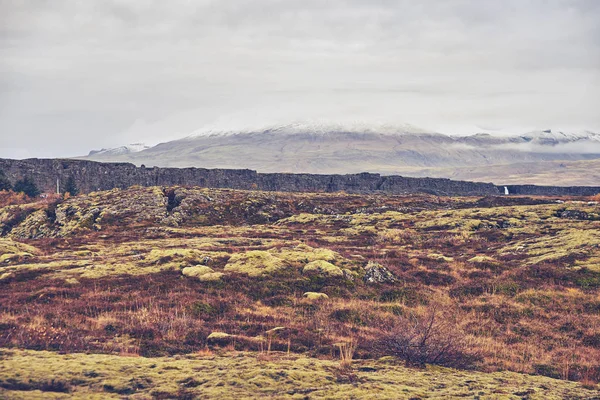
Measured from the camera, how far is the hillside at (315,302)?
13.5 metres

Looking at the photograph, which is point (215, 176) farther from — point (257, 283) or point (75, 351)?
point (75, 351)

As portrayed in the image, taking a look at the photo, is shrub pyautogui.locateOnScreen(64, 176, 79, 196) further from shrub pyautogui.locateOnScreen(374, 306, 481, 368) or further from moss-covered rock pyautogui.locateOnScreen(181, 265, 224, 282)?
shrub pyautogui.locateOnScreen(374, 306, 481, 368)

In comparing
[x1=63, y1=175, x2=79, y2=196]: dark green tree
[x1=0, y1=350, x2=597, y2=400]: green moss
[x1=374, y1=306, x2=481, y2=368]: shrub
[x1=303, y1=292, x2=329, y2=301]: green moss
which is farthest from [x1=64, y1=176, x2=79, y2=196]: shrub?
[x1=374, y1=306, x2=481, y2=368]: shrub

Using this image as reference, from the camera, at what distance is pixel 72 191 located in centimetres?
7306

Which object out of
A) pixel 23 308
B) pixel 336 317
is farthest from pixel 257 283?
pixel 23 308

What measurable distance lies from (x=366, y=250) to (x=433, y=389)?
25.1m

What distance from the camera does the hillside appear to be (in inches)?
531

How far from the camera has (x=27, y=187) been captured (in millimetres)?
71000

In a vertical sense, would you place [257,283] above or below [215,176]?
below

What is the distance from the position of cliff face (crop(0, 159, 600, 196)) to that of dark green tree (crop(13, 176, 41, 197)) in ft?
6.69

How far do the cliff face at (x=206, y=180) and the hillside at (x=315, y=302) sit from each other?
119 ft

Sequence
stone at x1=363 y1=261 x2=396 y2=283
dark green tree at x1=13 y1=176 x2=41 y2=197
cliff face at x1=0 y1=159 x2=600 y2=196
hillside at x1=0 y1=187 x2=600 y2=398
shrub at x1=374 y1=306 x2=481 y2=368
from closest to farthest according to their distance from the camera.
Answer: shrub at x1=374 y1=306 x2=481 y2=368 < hillside at x1=0 y1=187 x2=600 y2=398 < stone at x1=363 y1=261 x2=396 y2=283 < dark green tree at x1=13 y1=176 x2=41 y2=197 < cliff face at x1=0 y1=159 x2=600 y2=196

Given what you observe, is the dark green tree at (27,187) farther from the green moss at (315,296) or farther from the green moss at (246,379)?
the green moss at (246,379)

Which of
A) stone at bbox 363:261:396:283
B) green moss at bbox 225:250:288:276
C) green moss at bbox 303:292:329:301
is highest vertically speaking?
green moss at bbox 225:250:288:276
